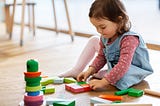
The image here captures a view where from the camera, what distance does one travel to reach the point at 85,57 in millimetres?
1501

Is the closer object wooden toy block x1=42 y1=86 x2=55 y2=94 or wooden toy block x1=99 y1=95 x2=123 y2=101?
wooden toy block x1=99 y1=95 x2=123 y2=101

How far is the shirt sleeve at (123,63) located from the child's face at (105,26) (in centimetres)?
7

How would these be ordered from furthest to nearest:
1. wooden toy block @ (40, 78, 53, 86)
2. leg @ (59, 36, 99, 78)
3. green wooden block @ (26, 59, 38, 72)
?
leg @ (59, 36, 99, 78) → wooden toy block @ (40, 78, 53, 86) → green wooden block @ (26, 59, 38, 72)

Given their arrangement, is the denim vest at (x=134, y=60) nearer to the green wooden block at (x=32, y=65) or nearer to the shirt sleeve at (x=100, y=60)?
the shirt sleeve at (x=100, y=60)

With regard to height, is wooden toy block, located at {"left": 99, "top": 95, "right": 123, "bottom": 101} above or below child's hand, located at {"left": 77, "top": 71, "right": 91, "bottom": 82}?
below

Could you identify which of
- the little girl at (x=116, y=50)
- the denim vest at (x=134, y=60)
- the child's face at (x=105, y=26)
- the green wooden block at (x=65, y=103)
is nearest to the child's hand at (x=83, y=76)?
the little girl at (x=116, y=50)

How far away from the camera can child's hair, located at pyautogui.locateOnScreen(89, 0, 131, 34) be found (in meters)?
1.22

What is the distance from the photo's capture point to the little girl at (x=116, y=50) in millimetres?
1213

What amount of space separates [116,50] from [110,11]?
6.8 inches

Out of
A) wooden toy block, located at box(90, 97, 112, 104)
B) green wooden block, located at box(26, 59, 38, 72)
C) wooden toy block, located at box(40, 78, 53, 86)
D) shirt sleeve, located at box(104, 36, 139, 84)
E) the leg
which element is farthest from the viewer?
the leg

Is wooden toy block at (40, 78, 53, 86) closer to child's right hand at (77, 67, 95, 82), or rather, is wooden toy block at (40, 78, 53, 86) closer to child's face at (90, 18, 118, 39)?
child's right hand at (77, 67, 95, 82)

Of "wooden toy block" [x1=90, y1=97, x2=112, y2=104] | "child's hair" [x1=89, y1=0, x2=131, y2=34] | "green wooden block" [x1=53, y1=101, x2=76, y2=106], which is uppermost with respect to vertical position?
"child's hair" [x1=89, y1=0, x2=131, y2=34]

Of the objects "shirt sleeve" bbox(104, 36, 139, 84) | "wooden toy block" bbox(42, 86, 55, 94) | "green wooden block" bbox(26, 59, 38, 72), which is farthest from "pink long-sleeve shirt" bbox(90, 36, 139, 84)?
"green wooden block" bbox(26, 59, 38, 72)

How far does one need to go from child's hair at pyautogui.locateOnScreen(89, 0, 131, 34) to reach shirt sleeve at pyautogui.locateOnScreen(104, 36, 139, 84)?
0.10 metres
